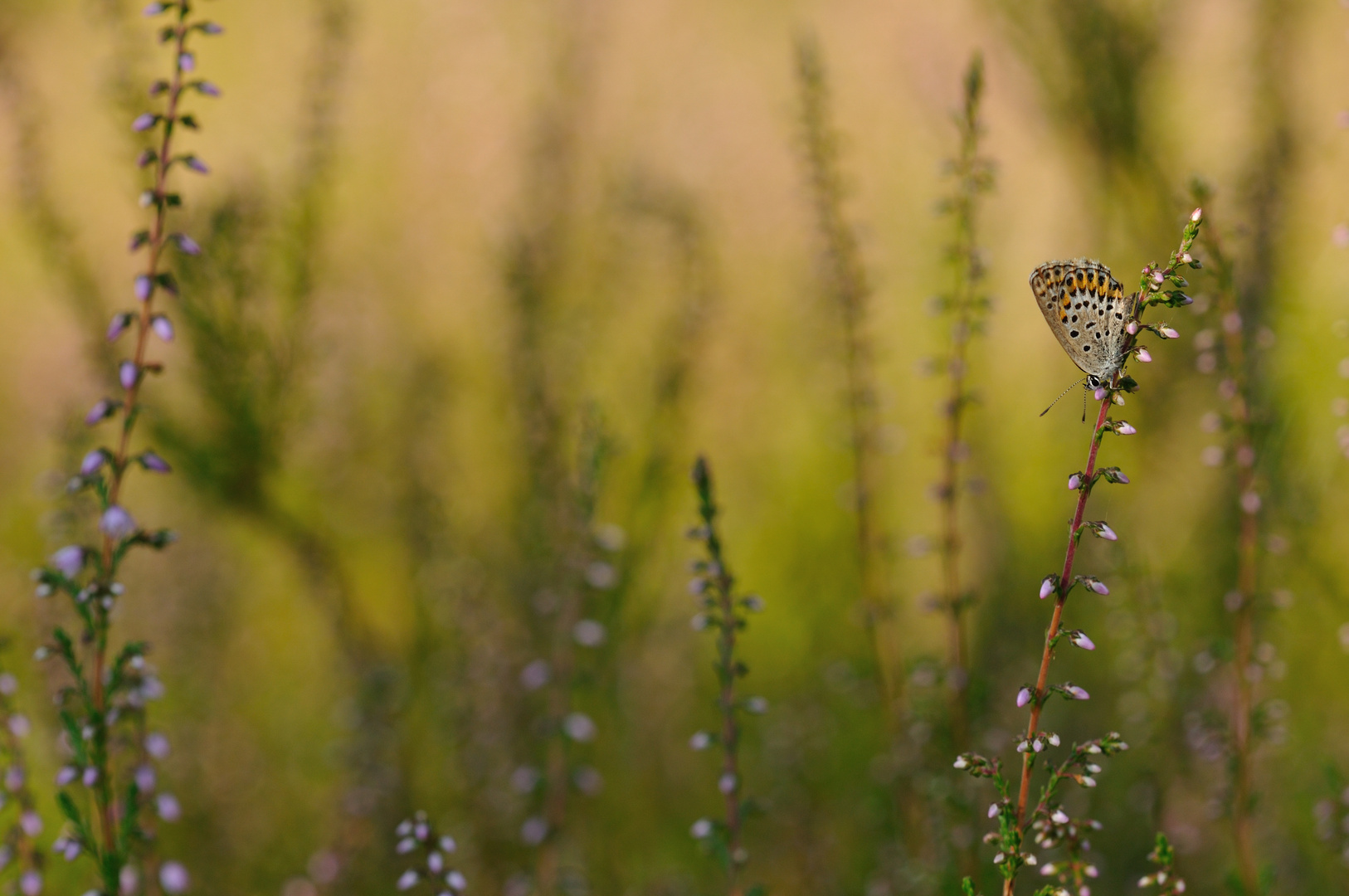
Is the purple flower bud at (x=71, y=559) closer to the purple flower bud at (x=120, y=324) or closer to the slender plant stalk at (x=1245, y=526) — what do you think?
the purple flower bud at (x=120, y=324)

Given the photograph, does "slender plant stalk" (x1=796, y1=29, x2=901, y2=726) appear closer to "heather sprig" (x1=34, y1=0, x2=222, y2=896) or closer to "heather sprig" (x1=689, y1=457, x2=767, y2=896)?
"heather sprig" (x1=689, y1=457, x2=767, y2=896)

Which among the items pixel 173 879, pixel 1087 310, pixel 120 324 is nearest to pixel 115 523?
pixel 120 324

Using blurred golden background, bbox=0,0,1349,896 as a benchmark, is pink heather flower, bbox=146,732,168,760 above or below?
below

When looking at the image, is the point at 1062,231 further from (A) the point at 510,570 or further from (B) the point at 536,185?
(A) the point at 510,570

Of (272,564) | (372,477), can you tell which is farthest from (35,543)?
(372,477)

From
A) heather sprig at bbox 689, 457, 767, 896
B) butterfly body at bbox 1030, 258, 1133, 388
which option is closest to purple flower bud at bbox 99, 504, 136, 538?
heather sprig at bbox 689, 457, 767, 896

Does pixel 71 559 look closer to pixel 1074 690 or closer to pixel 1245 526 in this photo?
pixel 1074 690
